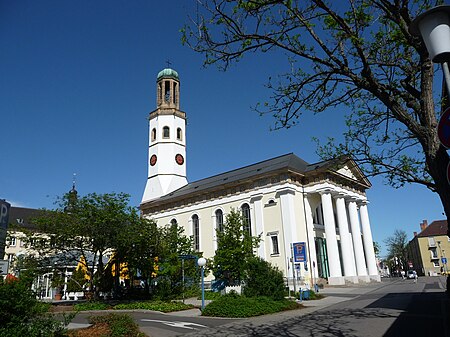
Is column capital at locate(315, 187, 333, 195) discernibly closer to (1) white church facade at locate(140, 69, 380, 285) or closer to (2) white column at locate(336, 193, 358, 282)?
(1) white church facade at locate(140, 69, 380, 285)

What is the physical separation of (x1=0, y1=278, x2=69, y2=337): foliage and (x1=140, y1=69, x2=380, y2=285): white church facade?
26260 mm

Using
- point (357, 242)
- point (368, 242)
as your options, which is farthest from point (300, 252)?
point (368, 242)

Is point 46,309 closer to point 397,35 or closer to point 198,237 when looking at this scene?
point 397,35

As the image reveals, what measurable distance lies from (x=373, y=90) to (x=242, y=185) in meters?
34.9

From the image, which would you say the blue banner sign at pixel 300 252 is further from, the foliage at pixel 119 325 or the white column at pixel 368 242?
the white column at pixel 368 242

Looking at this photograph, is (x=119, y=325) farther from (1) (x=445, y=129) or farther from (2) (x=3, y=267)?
(1) (x=445, y=129)

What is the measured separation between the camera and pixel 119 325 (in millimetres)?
10258

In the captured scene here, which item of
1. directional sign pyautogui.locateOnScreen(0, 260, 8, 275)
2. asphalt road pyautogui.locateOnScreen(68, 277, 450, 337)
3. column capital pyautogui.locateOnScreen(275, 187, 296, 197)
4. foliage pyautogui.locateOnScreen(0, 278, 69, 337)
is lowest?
asphalt road pyautogui.locateOnScreen(68, 277, 450, 337)

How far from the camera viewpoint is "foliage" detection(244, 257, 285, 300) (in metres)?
19.4

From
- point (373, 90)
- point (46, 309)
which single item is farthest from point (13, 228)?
point (373, 90)

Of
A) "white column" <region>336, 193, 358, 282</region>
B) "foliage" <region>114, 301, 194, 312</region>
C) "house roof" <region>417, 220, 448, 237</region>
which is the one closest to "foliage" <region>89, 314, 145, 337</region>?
"foliage" <region>114, 301, 194, 312</region>

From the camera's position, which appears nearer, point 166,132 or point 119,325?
point 119,325

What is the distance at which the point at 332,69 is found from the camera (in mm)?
7633

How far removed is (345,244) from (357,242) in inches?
157
